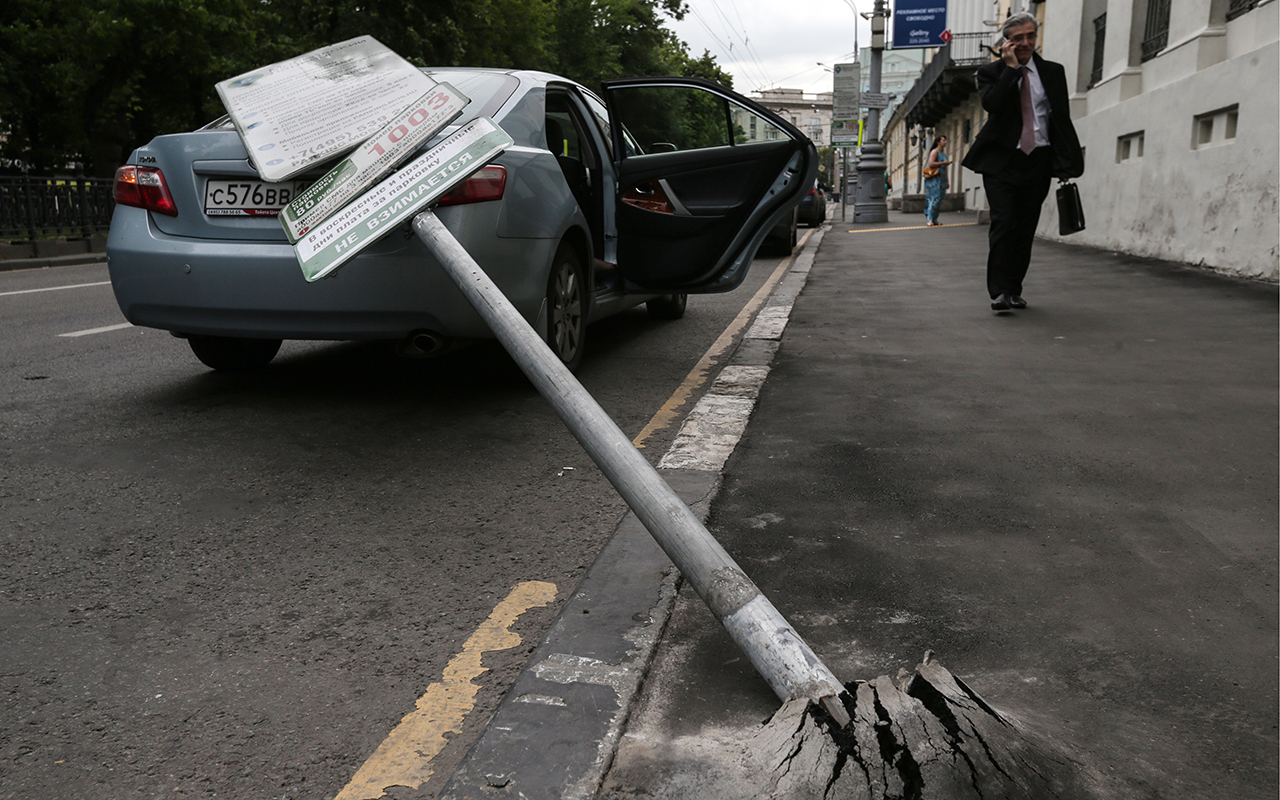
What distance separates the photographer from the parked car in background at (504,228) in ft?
13.5

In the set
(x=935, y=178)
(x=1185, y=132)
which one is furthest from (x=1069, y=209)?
(x=935, y=178)

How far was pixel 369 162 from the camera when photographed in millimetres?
3066

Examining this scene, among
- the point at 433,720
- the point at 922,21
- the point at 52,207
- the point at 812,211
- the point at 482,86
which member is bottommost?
the point at 812,211

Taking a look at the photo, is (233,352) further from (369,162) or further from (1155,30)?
(1155,30)

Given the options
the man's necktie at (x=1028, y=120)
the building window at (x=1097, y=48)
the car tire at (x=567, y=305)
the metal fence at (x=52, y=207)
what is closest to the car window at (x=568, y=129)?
the car tire at (x=567, y=305)

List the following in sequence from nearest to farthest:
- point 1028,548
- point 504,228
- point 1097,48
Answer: point 1028,548 → point 504,228 → point 1097,48

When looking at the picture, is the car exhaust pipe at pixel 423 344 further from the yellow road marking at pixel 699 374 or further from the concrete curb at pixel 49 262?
the concrete curb at pixel 49 262

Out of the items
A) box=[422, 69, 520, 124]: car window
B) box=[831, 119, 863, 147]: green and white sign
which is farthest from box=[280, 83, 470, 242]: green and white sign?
box=[831, 119, 863, 147]: green and white sign

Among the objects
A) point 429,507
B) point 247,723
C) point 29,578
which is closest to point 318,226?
point 429,507

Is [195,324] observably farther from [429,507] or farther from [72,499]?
[429,507]

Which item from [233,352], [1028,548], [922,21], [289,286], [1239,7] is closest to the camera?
[1028,548]

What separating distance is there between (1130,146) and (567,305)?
10.4 metres

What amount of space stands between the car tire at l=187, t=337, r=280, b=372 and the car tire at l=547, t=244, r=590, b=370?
4.58 ft

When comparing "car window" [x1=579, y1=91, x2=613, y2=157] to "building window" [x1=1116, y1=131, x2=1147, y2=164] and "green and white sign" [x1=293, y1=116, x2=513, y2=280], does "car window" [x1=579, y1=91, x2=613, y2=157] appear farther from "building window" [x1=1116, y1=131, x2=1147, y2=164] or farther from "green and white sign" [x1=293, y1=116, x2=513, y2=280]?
"building window" [x1=1116, y1=131, x2=1147, y2=164]
